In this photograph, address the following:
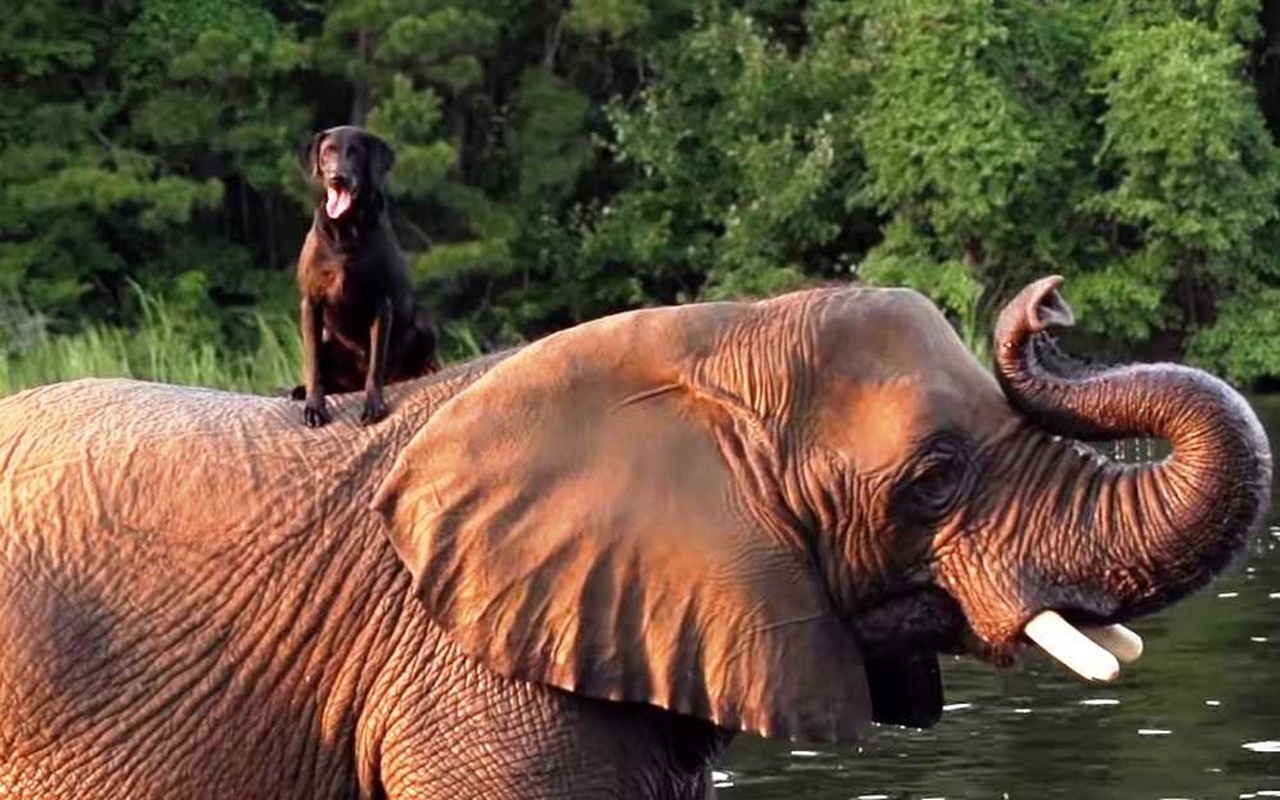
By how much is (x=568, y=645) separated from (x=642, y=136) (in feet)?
142

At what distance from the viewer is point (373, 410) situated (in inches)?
273

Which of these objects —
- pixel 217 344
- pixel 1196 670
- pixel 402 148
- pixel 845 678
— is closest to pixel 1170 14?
pixel 402 148

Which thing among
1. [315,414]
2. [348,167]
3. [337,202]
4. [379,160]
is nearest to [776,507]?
[315,414]

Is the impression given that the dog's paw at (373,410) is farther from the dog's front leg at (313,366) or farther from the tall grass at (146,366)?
the tall grass at (146,366)

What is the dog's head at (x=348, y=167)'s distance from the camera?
7.89 metres

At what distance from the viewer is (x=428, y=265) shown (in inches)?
1700

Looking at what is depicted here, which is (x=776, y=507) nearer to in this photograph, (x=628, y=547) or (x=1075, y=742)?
(x=628, y=547)

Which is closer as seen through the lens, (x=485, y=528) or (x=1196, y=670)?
(x=485, y=528)

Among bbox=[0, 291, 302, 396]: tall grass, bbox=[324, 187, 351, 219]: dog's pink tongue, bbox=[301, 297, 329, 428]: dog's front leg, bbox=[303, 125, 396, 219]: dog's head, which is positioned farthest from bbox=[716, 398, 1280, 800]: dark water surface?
bbox=[0, 291, 302, 396]: tall grass

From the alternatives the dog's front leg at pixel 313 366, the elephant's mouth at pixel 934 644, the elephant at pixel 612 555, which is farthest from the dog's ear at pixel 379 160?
the elephant's mouth at pixel 934 644

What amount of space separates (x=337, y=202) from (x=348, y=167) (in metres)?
0.23

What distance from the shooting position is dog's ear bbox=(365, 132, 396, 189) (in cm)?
815

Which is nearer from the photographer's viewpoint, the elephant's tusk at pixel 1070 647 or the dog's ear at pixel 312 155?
the elephant's tusk at pixel 1070 647

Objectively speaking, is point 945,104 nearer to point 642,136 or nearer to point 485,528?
point 642,136
